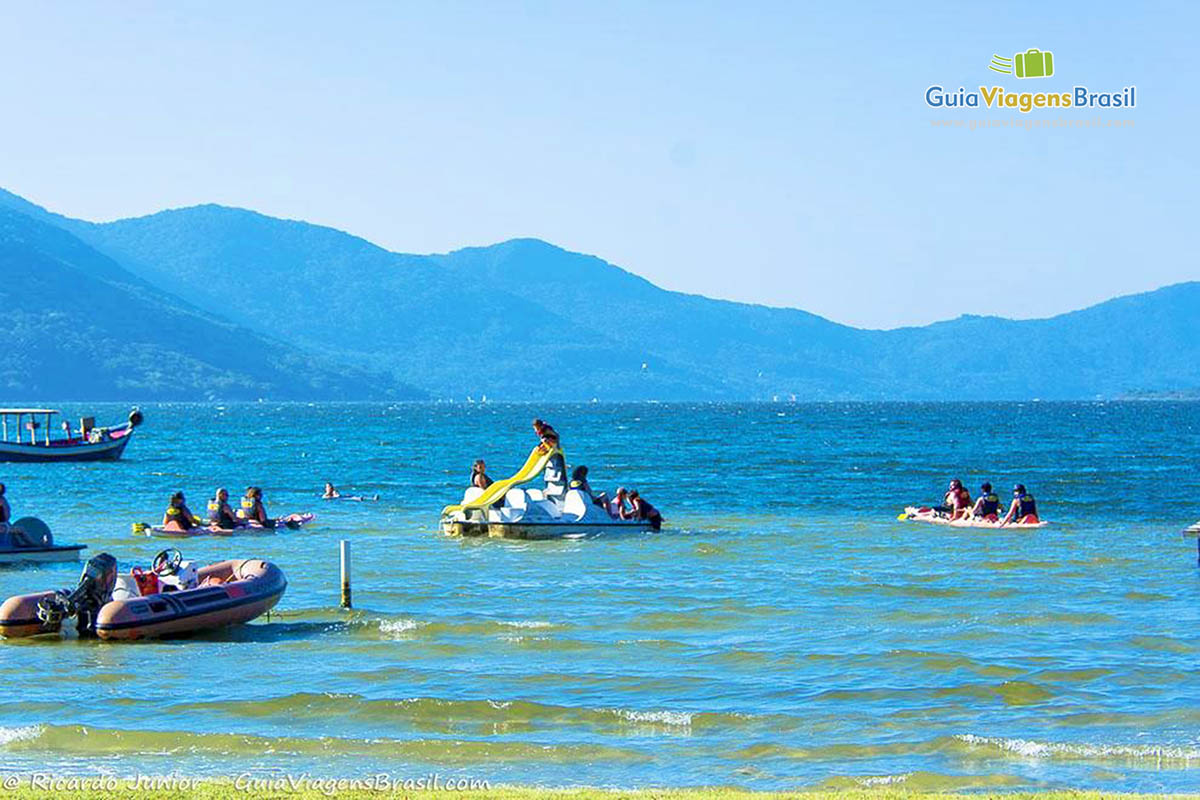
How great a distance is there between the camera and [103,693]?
19750 millimetres

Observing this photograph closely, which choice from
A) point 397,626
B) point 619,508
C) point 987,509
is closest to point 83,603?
point 397,626

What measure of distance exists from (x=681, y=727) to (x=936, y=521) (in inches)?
1040

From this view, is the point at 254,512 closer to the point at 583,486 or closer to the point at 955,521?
the point at 583,486

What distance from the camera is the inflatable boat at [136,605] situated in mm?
23156

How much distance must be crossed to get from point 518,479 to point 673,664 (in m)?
16.2

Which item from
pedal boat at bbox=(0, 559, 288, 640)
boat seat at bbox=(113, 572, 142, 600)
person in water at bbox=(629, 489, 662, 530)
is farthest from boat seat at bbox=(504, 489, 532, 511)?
boat seat at bbox=(113, 572, 142, 600)

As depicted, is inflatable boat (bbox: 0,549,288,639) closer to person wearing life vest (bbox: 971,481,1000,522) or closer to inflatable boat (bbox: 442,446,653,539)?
inflatable boat (bbox: 442,446,653,539)

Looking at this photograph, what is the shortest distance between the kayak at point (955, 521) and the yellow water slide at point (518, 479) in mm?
10430

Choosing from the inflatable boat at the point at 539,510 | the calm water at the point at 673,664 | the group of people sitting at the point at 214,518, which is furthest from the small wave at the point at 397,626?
the group of people sitting at the point at 214,518

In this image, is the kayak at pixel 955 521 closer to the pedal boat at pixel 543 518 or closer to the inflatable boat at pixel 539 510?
the inflatable boat at pixel 539 510

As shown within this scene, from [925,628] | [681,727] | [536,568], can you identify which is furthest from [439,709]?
[536,568]

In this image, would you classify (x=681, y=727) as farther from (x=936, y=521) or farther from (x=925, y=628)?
(x=936, y=521)

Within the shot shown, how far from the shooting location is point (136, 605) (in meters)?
23.2

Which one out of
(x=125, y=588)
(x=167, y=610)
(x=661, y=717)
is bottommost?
(x=661, y=717)
